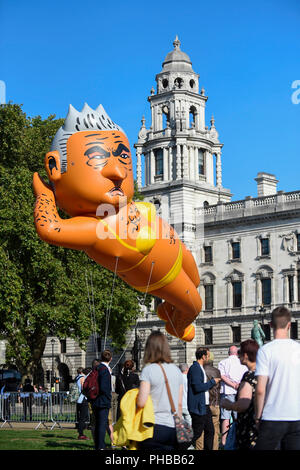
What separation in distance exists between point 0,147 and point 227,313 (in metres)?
26.9

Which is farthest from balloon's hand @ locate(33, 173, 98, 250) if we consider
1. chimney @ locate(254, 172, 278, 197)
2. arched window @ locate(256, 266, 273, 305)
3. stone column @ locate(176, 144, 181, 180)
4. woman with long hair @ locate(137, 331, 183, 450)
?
stone column @ locate(176, 144, 181, 180)

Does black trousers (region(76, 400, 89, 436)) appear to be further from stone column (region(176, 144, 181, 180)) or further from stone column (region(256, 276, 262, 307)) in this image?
stone column (region(176, 144, 181, 180))

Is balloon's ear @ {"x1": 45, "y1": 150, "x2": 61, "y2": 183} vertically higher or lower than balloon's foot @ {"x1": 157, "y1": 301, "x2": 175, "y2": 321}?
higher

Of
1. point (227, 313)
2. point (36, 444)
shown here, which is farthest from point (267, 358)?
point (227, 313)

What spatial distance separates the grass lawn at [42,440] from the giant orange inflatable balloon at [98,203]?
147 inches

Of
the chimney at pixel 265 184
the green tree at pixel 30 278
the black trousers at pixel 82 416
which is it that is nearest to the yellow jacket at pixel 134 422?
the black trousers at pixel 82 416

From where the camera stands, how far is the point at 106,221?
43.7 feet

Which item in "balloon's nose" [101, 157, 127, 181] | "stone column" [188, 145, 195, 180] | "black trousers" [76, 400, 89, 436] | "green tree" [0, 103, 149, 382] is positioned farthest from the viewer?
"stone column" [188, 145, 195, 180]

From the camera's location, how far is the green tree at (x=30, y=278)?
3553 centimetres

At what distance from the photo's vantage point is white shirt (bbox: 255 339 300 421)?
7703 millimetres

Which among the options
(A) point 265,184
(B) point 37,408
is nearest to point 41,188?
(B) point 37,408

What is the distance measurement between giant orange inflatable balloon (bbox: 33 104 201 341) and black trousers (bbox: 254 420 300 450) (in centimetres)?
596

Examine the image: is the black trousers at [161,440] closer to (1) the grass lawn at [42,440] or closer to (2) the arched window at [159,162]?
(1) the grass lawn at [42,440]

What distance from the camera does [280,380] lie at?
25.4ft
